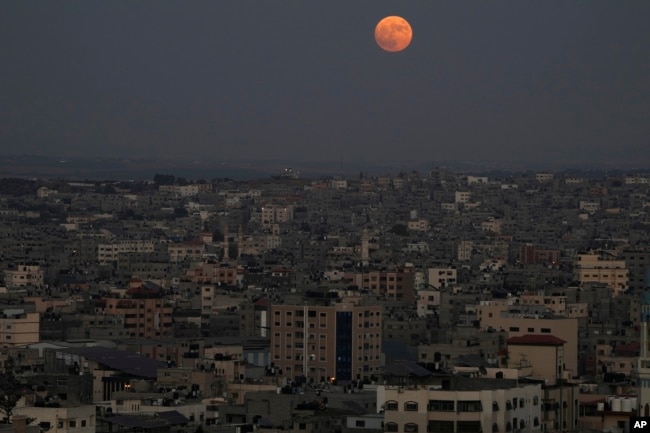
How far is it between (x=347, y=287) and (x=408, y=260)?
39.9m

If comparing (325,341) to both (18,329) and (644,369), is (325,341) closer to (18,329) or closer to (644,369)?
(18,329)

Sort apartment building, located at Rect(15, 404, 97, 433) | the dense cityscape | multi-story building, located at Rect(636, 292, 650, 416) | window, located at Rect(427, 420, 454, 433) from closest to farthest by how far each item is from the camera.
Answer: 1. multi-story building, located at Rect(636, 292, 650, 416)
2. window, located at Rect(427, 420, 454, 433)
3. apartment building, located at Rect(15, 404, 97, 433)
4. the dense cityscape

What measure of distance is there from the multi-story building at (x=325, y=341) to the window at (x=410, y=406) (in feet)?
109

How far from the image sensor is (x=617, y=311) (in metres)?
95.9

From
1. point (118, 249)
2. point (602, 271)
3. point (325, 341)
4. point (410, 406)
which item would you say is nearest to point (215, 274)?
point (602, 271)

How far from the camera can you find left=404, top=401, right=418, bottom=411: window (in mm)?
38625

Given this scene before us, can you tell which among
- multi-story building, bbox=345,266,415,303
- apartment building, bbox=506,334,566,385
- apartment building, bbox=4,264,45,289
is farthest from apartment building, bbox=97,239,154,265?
apartment building, bbox=506,334,566,385

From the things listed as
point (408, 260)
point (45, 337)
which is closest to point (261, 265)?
point (408, 260)

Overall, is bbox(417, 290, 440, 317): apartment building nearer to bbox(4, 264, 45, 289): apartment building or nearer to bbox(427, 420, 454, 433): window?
bbox(4, 264, 45, 289): apartment building

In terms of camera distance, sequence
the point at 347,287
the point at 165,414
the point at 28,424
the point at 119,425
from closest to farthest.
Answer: the point at 28,424 < the point at 119,425 < the point at 165,414 < the point at 347,287

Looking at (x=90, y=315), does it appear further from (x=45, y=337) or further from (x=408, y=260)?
(x=408, y=260)

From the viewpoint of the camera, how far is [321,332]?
7381 cm

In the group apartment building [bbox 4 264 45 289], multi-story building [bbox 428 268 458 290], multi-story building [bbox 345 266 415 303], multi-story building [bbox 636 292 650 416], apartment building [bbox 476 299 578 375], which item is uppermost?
multi-story building [bbox 636 292 650 416]

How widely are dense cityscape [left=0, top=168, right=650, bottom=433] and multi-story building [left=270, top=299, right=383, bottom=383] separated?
56mm
